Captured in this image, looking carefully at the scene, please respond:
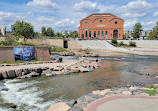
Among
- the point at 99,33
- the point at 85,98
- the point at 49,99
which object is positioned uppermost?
the point at 99,33

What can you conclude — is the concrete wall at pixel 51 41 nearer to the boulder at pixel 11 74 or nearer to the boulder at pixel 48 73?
the boulder at pixel 48 73

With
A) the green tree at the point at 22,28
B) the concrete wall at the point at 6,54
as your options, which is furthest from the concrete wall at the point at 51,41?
the concrete wall at the point at 6,54

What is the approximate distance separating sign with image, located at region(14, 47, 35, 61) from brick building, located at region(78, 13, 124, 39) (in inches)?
1761

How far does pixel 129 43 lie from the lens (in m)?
55.6

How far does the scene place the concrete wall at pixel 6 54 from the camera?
850 inches

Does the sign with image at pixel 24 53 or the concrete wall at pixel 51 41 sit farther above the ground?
the concrete wall at pixel 51 41

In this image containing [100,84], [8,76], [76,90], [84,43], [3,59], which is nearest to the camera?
[76,90]

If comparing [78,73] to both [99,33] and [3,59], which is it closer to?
[3,59]

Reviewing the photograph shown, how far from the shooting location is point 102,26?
214 feet

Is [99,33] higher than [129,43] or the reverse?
higher

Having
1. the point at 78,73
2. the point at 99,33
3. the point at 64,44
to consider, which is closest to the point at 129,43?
the point at 99,33

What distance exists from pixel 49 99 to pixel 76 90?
2843 mm

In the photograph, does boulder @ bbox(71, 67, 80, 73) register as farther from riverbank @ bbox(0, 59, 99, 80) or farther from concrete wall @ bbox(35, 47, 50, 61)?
concrete wall @ bbox(35, 47, 50, 61)

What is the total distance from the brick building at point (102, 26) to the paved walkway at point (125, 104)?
5779cm
